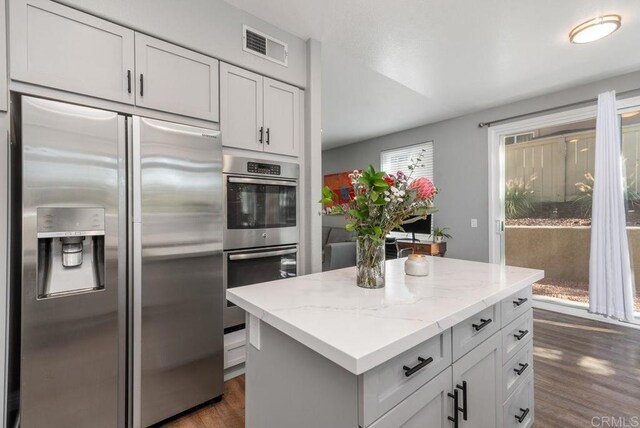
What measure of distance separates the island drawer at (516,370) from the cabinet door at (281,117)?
1.88 m

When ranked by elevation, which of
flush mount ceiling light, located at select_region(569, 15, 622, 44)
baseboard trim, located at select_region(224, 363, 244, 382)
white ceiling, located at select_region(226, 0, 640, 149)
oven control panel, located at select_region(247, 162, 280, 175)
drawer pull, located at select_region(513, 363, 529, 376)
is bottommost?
baseboard trim, located at select_region(224, 363, 244, 382)

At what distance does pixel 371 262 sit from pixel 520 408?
1109mm

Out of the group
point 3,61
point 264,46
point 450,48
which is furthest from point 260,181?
point 450,48

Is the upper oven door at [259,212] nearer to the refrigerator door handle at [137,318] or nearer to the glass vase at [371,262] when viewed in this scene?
the refrigerator door handle at [137,318]

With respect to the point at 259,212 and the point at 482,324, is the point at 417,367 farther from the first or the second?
the point at 259,212

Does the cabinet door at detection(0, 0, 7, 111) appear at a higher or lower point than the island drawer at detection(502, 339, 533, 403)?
higher

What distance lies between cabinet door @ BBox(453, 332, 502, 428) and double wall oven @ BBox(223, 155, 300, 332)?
56.7 inches

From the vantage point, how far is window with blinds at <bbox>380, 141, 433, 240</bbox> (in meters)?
4.85

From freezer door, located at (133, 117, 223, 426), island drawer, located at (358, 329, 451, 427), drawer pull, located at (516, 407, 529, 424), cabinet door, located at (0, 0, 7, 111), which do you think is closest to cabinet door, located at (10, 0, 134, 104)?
cabinet door, located at (0, 0, 7, 111)

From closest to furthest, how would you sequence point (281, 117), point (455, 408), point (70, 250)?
point (455, 408)
point (70, 250)
point (281, 117)

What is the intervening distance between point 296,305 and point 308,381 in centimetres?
25

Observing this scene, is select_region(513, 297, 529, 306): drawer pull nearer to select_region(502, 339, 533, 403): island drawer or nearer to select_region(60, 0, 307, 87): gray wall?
select_region(502, 339, 533, 403): island drawer

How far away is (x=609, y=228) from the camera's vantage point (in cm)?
301

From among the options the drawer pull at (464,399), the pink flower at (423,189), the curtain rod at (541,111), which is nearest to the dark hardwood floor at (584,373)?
the drawer pull at (464,399)
